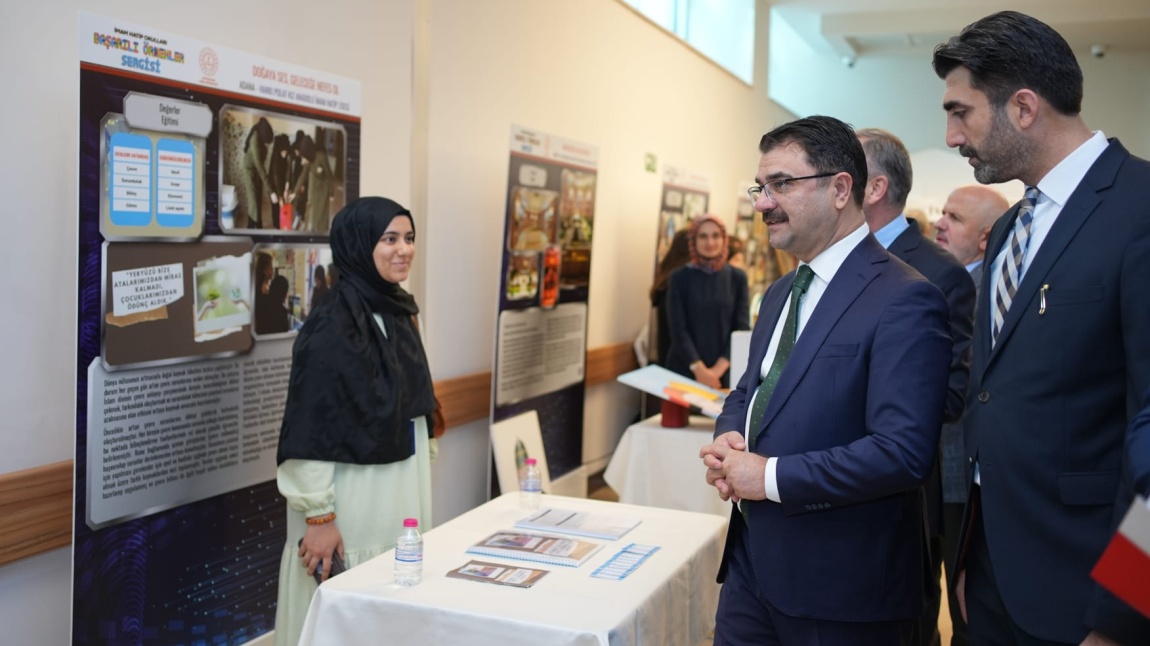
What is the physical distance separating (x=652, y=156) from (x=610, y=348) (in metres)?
1.71

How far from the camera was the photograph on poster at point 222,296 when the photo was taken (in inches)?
122

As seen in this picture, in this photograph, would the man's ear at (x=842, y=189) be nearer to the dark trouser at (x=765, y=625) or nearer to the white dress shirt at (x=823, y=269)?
the white dress shirt at (x=823, y=269)

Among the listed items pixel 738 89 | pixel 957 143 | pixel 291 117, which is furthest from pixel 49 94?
pixel 738 89

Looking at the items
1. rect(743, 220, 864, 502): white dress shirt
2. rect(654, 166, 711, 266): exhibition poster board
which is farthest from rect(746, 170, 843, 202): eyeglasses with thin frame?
rect(654, 166, 711, 266): exhibition poster board

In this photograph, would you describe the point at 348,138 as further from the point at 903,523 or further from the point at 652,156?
the point at 652,156

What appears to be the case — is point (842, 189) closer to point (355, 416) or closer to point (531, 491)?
point (531, 491)

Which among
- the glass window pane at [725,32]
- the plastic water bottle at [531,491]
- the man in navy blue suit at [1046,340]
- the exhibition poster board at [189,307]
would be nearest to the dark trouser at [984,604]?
the man in navy blue suit at [1046,340]

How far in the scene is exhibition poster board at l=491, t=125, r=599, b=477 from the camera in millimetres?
5082

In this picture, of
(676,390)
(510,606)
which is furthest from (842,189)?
(676,390)

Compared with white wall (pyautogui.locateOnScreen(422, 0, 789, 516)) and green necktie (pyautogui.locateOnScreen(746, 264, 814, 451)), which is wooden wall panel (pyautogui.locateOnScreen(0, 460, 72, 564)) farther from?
white wall (pyautogui.locateOnScreen(422, 0, 789, 516))

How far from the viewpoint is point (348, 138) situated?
3738 mm

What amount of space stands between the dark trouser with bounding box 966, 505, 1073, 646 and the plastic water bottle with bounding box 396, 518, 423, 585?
1.16 meters

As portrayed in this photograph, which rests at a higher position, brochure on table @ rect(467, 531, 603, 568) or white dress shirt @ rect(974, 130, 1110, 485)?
white dress shirt @ rect(974, 130, 1110, 485)

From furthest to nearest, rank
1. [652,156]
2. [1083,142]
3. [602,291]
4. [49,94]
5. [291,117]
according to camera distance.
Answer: [652,156] → [602,291] → [291,117] → [49,94] → [1083,142]
